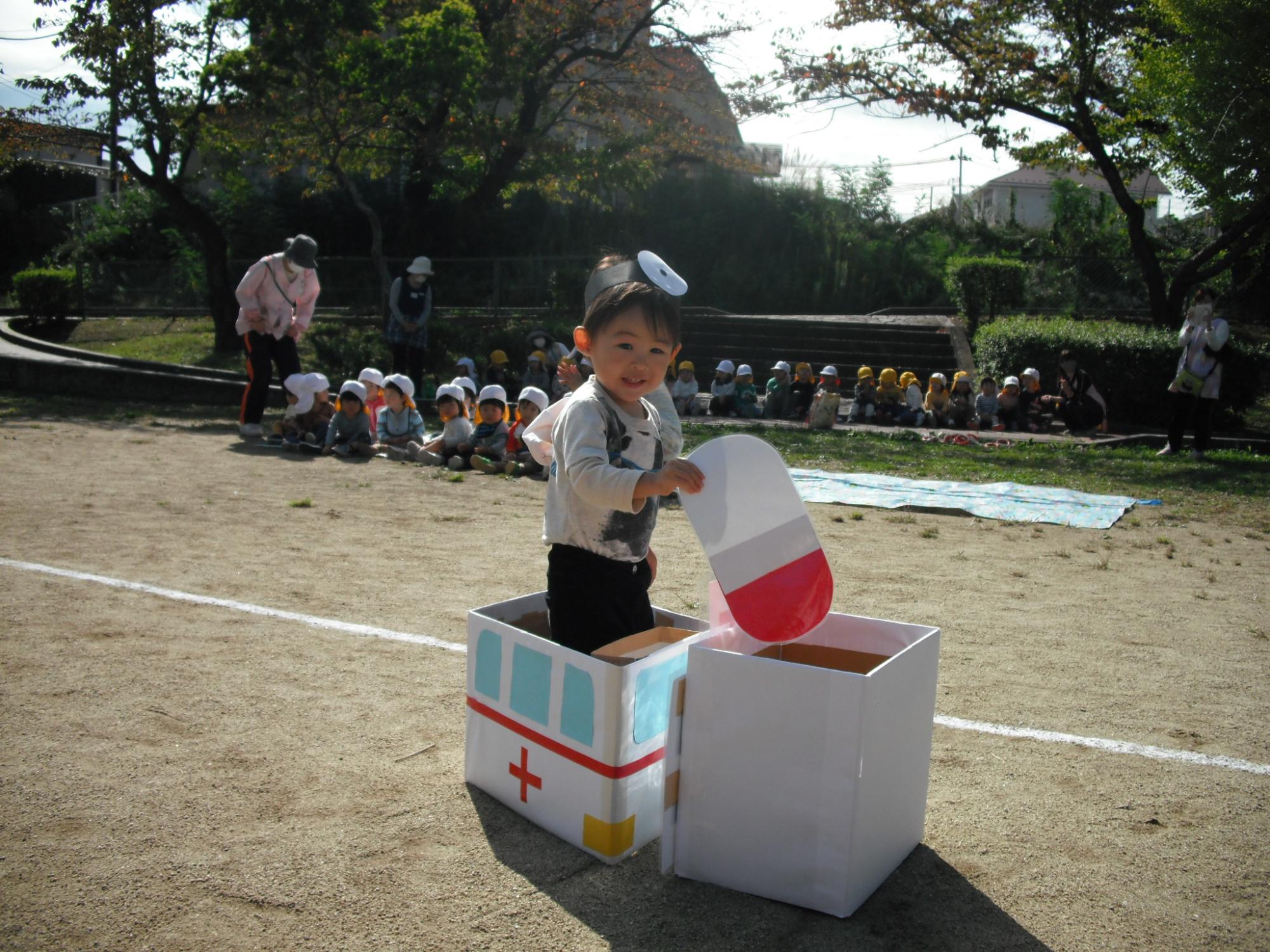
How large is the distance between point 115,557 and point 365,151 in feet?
53.8

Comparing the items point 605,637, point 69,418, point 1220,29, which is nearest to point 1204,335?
point 1220,29

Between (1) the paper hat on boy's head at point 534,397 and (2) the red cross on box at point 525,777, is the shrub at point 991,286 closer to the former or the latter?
(1) the paper hat on boy's head at point 534,397

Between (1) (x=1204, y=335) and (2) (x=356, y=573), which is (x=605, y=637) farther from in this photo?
(1) (x=1204, y=335)

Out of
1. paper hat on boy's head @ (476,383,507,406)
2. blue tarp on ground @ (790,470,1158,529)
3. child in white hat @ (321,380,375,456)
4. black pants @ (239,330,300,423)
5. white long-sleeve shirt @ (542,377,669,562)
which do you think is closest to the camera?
white long-sleeve shirt @ (542,377,669,562)

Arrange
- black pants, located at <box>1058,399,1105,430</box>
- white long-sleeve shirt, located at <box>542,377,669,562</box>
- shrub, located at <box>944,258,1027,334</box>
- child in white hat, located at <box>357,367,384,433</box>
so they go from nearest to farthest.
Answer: white long-sleeve shirt, located at <box>542,377,669,562</box> < child in white hat, located at <box>357,367,384,433</box> < black pants, located at <box>1058,399,1105,430</box> < shrub, located at <box>944,258,1027,334</box>

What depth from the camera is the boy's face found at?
9.64 feet

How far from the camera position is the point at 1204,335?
11.5 meters

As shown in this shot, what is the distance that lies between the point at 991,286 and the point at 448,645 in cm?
2095

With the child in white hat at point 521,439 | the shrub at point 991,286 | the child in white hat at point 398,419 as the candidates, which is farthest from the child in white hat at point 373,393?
the shrub at point 991,286

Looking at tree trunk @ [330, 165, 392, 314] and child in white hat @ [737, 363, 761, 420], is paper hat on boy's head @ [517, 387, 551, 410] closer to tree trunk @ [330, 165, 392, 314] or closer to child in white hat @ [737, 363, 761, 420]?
child in white hat @ [737, 363, 761, 420]

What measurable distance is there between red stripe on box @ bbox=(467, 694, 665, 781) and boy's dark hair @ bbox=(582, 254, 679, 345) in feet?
3.75

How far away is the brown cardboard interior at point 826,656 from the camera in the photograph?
3033 mm

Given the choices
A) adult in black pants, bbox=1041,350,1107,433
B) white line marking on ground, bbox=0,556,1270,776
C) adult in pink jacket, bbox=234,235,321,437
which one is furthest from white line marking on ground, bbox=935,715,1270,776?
adult in black pants, bbox=1041,350,1107,433

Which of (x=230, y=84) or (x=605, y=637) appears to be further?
(x=230, y=84)
